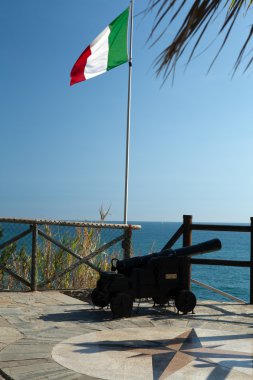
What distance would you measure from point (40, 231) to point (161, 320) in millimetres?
3012

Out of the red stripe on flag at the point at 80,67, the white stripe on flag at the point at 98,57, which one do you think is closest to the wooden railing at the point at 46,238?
the red stripe on flag at the point at 80,67

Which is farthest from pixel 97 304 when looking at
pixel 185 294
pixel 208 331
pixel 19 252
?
pixel 19 252

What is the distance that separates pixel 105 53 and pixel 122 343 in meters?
7.90

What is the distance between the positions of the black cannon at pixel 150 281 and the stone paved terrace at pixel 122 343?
161 mm

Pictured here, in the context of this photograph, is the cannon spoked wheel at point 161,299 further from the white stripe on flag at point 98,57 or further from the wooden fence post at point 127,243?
the white stripe on flag at point 98,57

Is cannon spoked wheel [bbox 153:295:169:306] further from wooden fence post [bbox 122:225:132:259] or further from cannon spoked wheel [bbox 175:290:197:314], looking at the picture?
wooden fence post [bbox 122:225:132:259]

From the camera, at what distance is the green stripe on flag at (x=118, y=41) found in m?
11.0

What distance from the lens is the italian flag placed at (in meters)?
10.6

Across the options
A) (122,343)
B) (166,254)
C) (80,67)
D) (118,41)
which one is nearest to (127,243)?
(166,254)

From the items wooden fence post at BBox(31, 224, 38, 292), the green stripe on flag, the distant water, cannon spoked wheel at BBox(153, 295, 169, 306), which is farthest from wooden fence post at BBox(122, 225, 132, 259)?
the green stripe on flag

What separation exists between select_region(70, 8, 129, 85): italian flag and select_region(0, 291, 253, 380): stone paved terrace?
5721mm

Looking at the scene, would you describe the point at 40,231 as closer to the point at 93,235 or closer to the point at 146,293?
the point at 93,235

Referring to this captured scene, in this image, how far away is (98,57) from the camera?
10.7 metres

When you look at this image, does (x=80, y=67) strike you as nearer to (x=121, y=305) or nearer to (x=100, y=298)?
(x=100, y=298)
